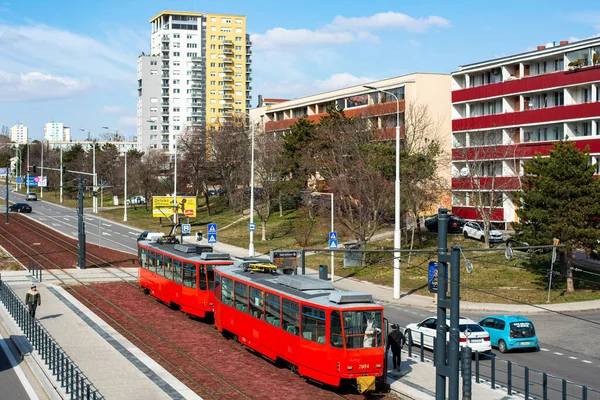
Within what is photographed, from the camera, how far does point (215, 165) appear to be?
270ft

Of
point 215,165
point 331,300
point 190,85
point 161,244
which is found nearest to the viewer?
point 331,300

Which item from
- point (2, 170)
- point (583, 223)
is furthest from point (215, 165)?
point (2, 170)

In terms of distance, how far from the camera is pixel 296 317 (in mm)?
19625

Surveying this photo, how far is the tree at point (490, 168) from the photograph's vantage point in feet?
172

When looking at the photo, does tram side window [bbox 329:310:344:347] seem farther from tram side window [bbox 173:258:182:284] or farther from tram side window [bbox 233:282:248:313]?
tram side window [bbox 173:258:182:284]

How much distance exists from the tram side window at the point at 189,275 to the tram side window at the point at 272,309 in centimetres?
746

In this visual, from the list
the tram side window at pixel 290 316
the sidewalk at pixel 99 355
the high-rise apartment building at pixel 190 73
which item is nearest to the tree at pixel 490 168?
the sidewalk at pixel 99 355


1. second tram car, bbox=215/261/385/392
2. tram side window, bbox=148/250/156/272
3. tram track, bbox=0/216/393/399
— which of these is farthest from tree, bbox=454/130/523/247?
second tram car, bbox=215/261/385/392

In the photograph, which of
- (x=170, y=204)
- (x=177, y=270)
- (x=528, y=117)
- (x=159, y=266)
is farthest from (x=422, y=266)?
(x=170, y=204)

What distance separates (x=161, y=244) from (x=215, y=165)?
48.5m

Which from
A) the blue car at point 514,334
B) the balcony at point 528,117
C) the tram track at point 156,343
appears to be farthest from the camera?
the balcony at point 528,117

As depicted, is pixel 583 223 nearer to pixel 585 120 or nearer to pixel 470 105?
pixel 585 120

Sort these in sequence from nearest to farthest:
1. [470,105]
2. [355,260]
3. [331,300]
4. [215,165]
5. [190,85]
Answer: [331,300] → [355,260] → [470,105] → [215,165] → [190,85]

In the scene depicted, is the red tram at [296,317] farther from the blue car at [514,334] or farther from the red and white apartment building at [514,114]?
the red and white apartment building at [514,114]
